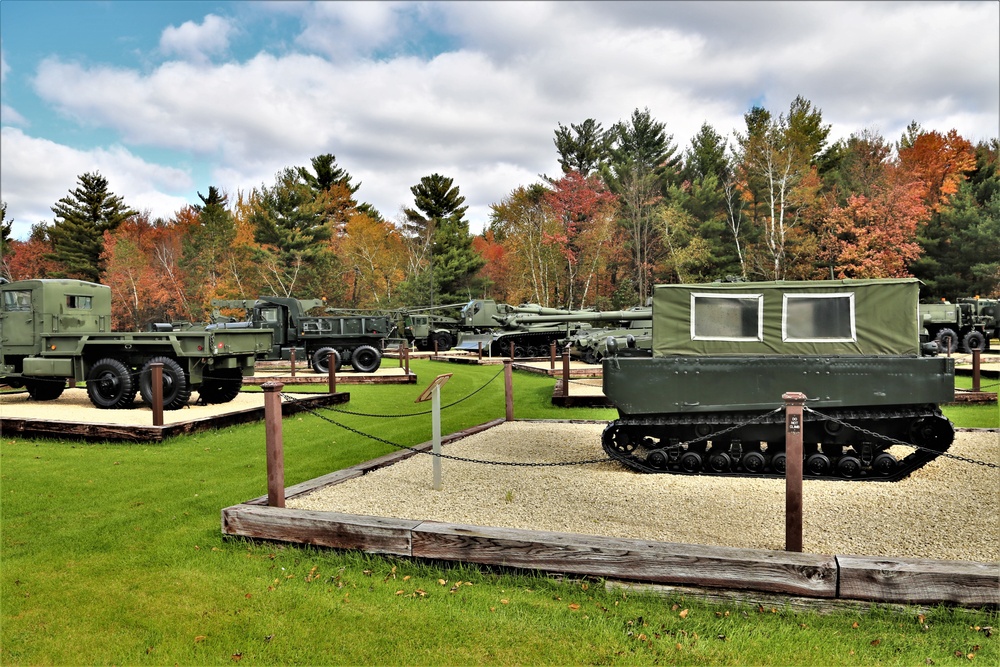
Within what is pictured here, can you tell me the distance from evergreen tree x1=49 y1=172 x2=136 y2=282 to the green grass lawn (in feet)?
152

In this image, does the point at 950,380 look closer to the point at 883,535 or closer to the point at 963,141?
the point at 883,535

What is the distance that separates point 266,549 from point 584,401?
8.54 metres

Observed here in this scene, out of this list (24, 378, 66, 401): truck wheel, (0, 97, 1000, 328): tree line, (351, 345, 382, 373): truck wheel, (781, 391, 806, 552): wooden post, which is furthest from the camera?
(0, 97, 1000, 328): tree line

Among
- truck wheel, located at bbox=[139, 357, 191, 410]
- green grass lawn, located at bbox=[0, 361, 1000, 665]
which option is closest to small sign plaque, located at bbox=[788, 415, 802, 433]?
green grass lawn, located at bbox=[0, 361, 1000, 665]

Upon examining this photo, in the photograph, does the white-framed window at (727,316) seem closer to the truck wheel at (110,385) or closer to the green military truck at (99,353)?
the green military truck at (99,353)

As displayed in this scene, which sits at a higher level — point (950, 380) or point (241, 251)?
point (241, 251)

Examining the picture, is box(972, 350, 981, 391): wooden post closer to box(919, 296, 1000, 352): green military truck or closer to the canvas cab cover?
the canvas cab cover

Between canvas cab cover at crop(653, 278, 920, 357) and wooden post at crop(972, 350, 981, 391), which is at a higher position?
canvas cab cover at crop(653, 278, 920, 357)

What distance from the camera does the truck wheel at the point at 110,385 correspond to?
39.0 ft

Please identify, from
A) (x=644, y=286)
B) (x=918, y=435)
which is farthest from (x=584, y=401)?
(x=644, y=286)

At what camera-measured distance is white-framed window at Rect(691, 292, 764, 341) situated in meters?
7.53

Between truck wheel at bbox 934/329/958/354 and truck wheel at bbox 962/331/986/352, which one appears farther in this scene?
truck wheel at bbox 962/331/986/352

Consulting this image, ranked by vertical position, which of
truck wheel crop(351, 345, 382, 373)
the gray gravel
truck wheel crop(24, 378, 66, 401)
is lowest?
the gray gravel

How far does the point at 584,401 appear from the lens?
42.5ft
